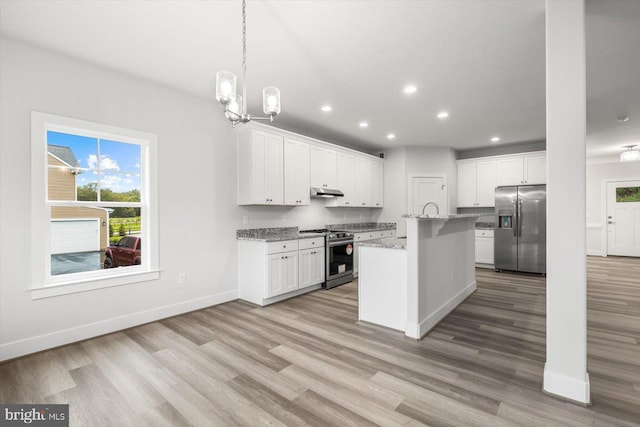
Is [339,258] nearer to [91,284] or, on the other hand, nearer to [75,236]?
[91,284]

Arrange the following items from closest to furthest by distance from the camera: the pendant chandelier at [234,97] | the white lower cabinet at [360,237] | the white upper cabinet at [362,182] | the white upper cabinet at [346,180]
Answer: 1. the pendant chandelier at [234,97]
2. the white lower cabinet at [360,237]
3. the white upper cabinet at [346,180]
4. the white upper cabinet at [362,182]

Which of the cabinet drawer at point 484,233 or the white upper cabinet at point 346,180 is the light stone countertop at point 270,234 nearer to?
the white upper cabinet at point 346,180

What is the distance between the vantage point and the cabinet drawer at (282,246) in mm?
4051

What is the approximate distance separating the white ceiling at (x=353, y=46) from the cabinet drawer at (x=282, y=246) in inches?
75.4

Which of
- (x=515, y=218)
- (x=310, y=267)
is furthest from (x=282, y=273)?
(x=515, y=218)

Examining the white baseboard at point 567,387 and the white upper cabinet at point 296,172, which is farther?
the white upper cabinet at point 296,172

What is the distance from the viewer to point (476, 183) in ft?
23.2

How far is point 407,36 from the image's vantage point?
2602 millimetres

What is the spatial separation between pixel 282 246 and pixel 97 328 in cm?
219

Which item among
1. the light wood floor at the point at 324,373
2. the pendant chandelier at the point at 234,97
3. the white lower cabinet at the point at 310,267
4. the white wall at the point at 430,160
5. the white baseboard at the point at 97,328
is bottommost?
the light wood floor at the point at 324,373

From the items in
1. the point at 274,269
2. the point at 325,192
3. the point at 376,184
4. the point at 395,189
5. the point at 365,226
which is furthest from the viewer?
the point at 365,226

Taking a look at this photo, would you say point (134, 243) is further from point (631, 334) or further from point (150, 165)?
point (631, 334)

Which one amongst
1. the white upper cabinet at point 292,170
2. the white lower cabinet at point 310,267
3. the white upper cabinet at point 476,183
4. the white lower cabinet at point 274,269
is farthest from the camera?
the white upper cabinet at point 476,183

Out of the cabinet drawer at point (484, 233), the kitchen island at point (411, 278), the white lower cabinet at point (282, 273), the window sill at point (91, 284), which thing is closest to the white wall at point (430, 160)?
the cabinet drawer at point (484, 233)
